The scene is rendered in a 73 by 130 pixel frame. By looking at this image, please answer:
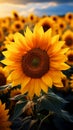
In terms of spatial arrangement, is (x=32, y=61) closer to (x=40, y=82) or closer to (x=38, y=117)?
(x=40, y=82)

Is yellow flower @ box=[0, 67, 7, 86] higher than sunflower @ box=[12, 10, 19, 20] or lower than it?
lower

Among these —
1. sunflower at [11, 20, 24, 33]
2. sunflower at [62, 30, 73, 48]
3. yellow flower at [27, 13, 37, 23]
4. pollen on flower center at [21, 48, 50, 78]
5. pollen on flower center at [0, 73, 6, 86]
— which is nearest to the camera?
pollen on flower center at [21, 48, 50, 78]

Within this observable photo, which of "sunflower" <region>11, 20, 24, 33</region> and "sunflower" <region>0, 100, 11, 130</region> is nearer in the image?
"sunflower" <region>0, 100, 11, 130</region>

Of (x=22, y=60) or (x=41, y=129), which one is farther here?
(x=41, y=129)

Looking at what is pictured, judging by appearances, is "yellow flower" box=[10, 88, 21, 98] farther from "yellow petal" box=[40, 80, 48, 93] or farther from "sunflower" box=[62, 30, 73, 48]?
"sunflower" box=[62, 30, 73, 48]

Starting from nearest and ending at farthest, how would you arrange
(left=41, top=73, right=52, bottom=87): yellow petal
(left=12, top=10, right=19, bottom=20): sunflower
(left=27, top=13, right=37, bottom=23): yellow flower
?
(left=41, top=73, right=52, bottom=87): yellow petal < (left=27, top=13, right=37, bottom=23): yellow flower < (left=12, top=10, right=19, bottom=20): sunflower

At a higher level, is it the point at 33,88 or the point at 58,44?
the point at 58,44

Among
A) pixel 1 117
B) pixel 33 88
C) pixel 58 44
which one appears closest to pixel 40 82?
pixel 33 88

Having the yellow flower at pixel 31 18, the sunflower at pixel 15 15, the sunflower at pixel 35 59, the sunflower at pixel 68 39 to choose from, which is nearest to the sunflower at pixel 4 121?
the sunflower at pixel 35 59

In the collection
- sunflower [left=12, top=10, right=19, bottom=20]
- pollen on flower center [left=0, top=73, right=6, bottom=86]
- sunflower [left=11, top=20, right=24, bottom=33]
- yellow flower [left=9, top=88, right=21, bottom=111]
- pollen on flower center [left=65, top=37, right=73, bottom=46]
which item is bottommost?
yellow flower [left=9, top=88, right=21, bottom=111]

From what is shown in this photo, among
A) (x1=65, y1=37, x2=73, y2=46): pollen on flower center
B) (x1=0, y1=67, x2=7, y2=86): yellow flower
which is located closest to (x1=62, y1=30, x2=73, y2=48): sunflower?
(x1=65, y1=37, x2=73, y2=46): pollen on flower center
